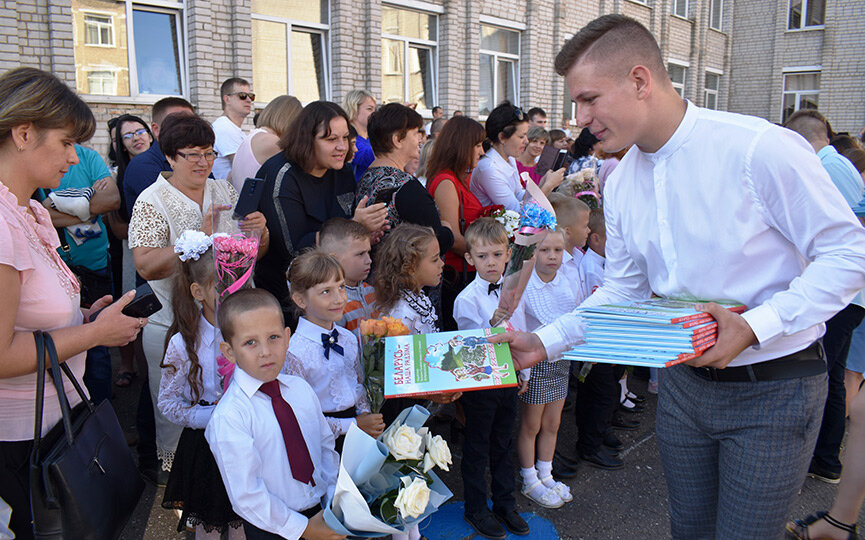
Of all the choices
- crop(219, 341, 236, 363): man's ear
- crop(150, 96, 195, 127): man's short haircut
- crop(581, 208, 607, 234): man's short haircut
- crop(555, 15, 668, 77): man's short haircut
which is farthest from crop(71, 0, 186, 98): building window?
crop(555, 15, 668, 77): man's short haircut

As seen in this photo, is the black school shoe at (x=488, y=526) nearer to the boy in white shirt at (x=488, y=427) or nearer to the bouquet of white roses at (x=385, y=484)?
the boy in white shirt at (x=488, y=427)

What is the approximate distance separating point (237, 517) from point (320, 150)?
207 cm

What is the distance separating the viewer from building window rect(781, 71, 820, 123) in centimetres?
2213

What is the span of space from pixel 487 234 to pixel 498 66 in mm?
11815

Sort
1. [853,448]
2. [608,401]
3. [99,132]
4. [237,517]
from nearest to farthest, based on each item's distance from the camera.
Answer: [237,517], [853,448], [608,401], [99,132]

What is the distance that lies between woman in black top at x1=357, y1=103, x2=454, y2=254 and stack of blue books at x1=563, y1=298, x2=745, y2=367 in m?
2.07

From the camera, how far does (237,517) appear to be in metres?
2.67

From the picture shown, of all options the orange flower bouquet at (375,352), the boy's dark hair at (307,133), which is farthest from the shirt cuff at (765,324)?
the boy's dark hair at (307,133)

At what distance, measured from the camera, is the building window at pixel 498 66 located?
14.0 metres

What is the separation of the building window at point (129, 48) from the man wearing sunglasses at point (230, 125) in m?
2.52

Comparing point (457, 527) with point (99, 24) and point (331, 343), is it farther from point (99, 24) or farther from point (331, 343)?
point (99, 24)

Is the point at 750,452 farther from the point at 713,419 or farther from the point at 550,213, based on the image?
the point at 550,213

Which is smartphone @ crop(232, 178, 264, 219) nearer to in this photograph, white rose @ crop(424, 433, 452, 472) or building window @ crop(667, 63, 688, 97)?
white rose @ crop(424, 433, 452, 472)

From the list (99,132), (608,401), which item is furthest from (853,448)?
(99,132)
